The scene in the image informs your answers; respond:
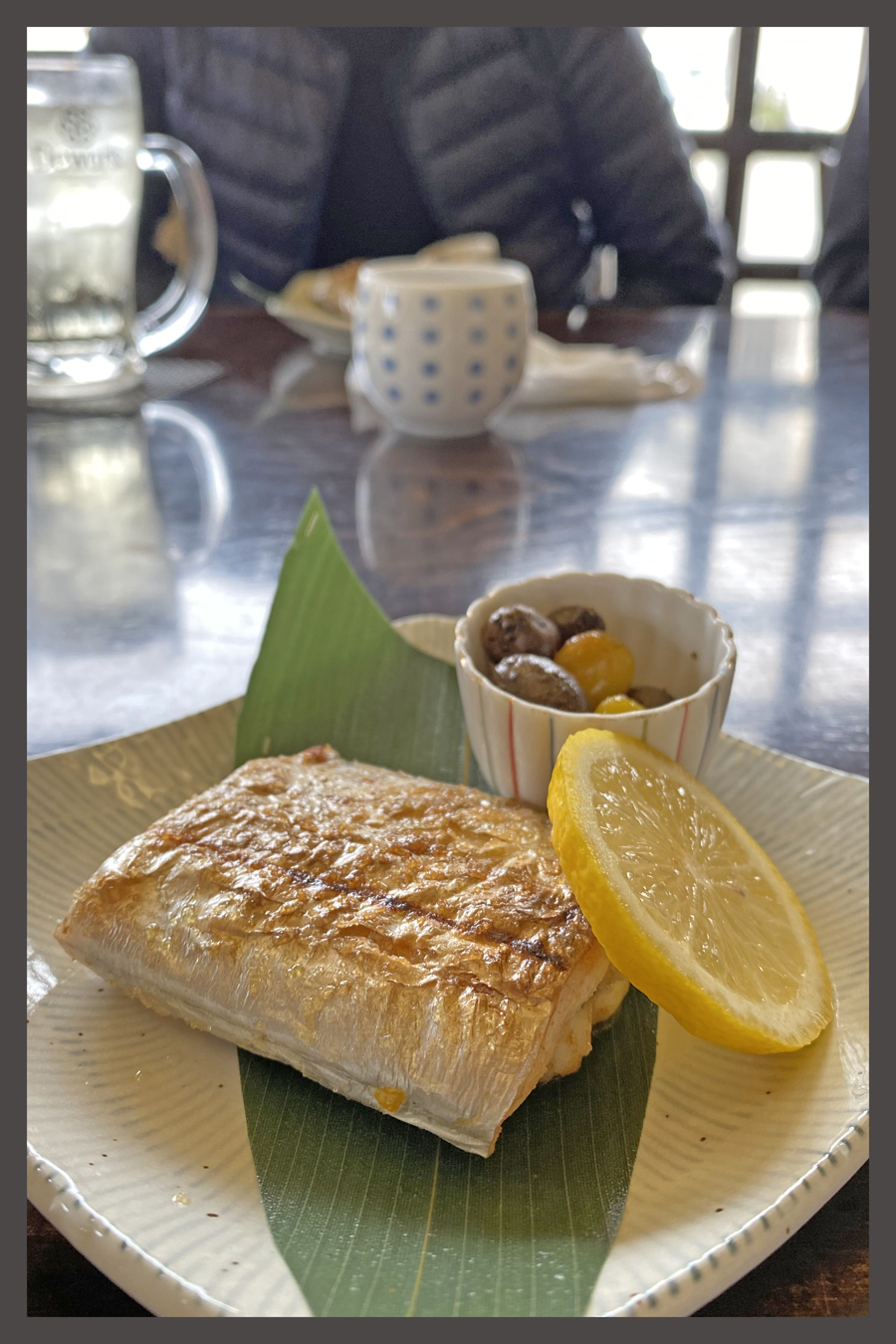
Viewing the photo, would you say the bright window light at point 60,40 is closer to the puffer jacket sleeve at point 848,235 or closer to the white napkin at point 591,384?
the puffer jacket sleeve at point 848,235

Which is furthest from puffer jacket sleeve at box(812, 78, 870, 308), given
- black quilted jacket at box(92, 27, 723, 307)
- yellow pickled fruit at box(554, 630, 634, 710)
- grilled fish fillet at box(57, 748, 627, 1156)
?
grilled fish fillet at box(57, 748, 627, 1156)

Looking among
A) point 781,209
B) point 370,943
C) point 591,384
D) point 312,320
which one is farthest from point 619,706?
point 781,209

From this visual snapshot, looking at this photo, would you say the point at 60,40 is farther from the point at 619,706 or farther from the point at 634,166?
the point at 619,706

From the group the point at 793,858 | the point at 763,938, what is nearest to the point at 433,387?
the point at 793,858

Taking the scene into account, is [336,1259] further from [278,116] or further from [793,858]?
[278,116]

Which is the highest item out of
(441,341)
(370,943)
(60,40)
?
(60,40)

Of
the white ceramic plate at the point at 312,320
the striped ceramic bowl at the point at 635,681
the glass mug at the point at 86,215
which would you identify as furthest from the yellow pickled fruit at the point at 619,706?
the white ceramic plate at the point at 312,320
